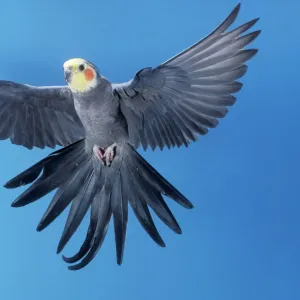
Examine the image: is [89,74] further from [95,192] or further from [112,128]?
[95,192]

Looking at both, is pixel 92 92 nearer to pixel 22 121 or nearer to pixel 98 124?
pixel 98 124

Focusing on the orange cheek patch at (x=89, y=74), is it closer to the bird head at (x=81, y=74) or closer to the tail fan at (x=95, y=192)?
the bird head at (x=81, y=74)

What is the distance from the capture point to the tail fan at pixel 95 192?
2.73ft

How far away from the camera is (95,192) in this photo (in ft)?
2.85

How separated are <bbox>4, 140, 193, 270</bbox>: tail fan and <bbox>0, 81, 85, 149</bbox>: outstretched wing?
0.16 feet

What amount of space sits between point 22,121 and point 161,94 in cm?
25

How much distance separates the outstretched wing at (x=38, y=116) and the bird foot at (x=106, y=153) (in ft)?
0.19

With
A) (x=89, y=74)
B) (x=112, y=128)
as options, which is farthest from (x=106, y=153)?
(x=89, y=74)

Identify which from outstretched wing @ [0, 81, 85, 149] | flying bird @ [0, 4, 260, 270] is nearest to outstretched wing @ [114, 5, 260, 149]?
flying bird @ [0, 4, 260, 270]

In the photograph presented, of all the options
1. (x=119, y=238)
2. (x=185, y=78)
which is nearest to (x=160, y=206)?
(x=119, y=238)

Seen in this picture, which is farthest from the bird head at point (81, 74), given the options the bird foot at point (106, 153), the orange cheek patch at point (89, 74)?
the bird foot at point (106, 153)

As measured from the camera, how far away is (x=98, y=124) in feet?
2.68

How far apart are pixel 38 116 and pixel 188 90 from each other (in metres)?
0.27

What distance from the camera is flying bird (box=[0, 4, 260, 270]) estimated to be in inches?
30.4
